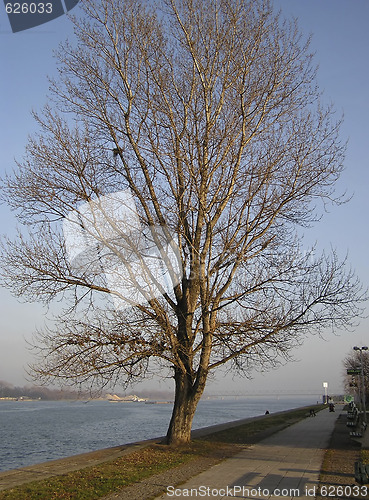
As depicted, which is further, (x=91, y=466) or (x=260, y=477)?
(x=91, y=466)

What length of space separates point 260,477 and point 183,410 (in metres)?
4.28

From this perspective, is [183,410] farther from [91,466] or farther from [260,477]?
[260,477]

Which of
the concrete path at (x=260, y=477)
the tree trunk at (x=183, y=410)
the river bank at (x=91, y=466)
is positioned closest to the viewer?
the concrete path at (x=260, y=477)

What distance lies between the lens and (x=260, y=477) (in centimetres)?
893

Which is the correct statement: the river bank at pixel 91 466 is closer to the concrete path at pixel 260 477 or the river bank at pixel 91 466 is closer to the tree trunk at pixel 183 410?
the tree trunk at pixel 183 410

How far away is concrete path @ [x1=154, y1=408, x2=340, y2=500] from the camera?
766 centimetres

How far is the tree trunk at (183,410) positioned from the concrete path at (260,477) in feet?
5.55

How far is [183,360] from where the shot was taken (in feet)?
42.7

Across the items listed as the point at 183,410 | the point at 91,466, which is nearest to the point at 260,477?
the point at 91,466

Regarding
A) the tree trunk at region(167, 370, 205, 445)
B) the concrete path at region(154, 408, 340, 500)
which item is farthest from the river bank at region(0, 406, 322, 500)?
the concrete path at region(154, 408, 340, 500)

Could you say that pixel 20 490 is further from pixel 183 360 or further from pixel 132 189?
pixel 132 189

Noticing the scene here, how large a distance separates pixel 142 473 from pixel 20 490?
2554mm

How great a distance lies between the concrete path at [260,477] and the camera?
→ 766 centimetres

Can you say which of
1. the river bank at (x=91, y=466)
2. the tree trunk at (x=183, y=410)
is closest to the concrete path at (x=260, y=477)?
the river bank at (x=91, y=466)
